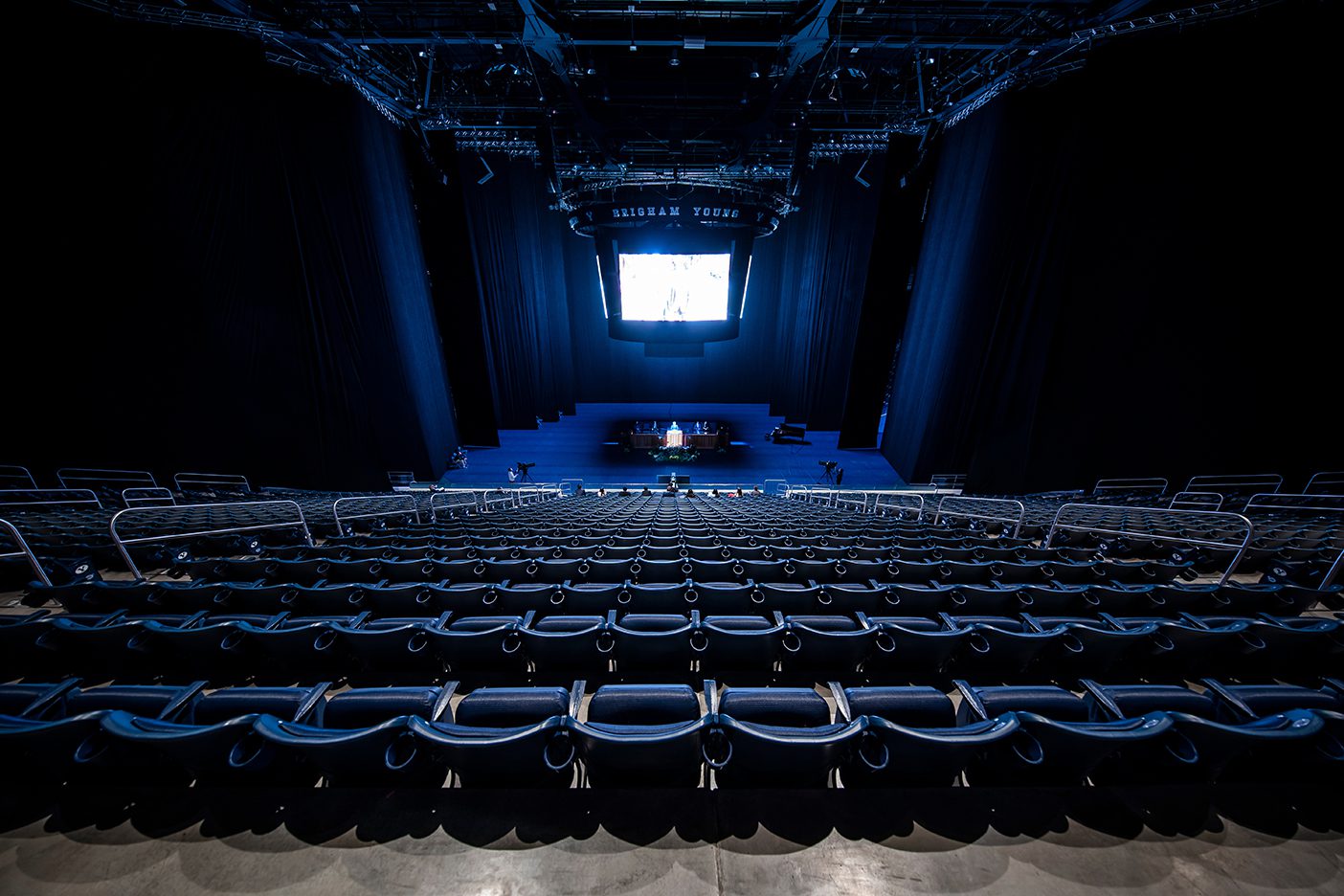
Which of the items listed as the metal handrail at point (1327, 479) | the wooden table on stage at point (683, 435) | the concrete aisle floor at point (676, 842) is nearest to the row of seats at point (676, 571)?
the concrete aisle floor at point (676, 842)

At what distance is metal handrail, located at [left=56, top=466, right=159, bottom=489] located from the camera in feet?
32.4

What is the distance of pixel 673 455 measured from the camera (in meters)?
20.1

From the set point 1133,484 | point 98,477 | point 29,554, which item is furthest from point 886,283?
point 98,477

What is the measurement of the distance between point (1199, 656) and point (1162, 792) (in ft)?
4.62

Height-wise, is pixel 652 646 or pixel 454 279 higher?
pixel 454 279

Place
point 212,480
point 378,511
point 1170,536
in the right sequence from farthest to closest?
1. point 212,480
2. point 378,511
3. point 1170,536

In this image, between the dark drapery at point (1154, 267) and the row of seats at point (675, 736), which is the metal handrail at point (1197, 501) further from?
the row of seats at point (675, 736)

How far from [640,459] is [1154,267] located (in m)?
16.2

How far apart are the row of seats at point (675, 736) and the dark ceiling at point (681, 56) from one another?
34.7 ft

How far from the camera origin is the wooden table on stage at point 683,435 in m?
20.4

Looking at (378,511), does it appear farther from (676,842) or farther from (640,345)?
(640,345)

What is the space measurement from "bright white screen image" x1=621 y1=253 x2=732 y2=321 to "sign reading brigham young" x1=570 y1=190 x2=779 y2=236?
→ 2279 millimetres

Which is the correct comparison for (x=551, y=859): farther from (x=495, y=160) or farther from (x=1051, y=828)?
(x=495, y=160)

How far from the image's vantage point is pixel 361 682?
8.82ft
